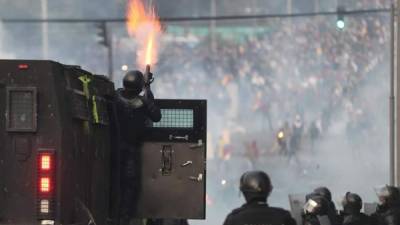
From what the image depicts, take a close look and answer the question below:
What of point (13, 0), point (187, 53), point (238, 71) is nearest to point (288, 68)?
point (238, 71)

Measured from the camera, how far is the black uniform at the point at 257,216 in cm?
404

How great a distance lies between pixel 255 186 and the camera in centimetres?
415

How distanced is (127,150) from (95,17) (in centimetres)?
2730

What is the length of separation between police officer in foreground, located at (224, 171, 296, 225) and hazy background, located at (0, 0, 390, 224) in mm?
29006

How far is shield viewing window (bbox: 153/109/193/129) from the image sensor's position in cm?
630

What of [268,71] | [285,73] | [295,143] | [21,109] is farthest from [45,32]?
[21,109]

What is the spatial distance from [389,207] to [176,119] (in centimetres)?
273

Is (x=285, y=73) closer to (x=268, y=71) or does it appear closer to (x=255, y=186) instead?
(x=268, y=71)

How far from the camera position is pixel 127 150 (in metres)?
6.09

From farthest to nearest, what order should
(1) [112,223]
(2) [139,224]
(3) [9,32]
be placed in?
(3) [9,32], (2) [139,224], (1) [112,223]

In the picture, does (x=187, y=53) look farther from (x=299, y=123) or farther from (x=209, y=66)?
(x=299, y=123)

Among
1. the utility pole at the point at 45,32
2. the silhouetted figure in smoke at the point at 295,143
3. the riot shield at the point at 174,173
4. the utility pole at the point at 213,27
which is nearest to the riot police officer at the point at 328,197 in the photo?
the riot shield at the point at 174,173

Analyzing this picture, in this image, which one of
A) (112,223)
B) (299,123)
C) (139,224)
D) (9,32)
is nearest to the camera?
(112,223)

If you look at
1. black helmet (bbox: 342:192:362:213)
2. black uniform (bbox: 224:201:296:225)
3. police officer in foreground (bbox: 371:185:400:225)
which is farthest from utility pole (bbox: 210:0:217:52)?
black uniform (bbox: 224:201:296:225)
